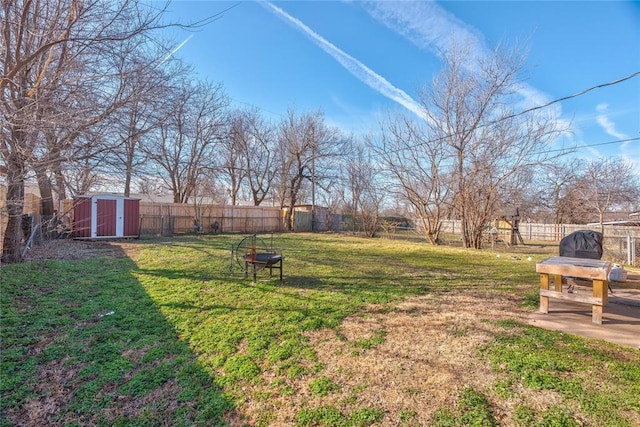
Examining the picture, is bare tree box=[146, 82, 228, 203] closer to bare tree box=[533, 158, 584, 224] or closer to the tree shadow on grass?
the tree shadow on grass

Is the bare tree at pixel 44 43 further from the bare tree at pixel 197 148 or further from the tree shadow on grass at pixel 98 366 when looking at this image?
the bare tree at pixel 197 148

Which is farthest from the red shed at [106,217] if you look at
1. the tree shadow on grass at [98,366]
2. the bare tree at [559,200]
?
the bare tree at [559,200]

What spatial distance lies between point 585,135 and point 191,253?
12862 mm

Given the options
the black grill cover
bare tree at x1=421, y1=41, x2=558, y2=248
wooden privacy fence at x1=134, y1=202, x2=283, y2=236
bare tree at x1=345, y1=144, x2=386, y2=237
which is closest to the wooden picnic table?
the black grill cover

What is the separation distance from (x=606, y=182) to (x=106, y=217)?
2492cm

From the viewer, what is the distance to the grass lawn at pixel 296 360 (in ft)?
5.77

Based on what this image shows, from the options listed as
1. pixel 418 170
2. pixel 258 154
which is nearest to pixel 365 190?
pixel 418 170

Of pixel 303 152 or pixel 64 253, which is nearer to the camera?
pixel 64 253

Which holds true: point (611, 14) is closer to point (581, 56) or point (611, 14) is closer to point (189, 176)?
point (581, 56)

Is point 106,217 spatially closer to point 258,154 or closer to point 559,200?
point 258,154

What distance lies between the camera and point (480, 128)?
1095cm

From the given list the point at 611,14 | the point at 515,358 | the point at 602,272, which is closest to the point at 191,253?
the point at 515,358

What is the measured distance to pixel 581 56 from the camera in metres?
7.13

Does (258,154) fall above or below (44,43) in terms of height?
above
